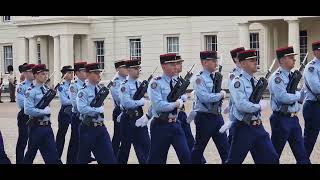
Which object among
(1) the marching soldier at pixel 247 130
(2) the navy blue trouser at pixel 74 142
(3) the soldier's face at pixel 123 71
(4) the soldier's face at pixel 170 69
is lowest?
(2) the navy blue trouser at pixel 74 142

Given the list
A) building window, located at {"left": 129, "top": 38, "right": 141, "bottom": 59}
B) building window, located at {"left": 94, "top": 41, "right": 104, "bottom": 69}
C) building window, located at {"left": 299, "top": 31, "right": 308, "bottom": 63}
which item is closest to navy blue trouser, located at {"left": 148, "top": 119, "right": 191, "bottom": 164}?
building window, located at {"left": 299, "top": 31, "right": 308, "bottom": 63}

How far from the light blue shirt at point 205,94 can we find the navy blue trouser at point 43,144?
2077 mm

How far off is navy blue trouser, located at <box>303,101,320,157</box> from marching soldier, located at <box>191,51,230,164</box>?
1135 mm

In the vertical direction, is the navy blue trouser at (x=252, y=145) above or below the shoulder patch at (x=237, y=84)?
below

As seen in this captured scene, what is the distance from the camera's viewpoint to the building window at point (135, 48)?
43094 mm

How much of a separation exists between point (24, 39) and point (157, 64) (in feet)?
32.8

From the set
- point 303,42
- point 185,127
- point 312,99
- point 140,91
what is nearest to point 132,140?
point 140,91

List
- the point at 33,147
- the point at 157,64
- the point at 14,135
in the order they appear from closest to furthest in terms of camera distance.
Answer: the point at 33,147
the point at 14,135
the point at 157,64

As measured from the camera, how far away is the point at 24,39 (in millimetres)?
48062

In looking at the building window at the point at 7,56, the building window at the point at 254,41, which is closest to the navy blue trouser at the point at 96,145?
the building window at the point at 254,41

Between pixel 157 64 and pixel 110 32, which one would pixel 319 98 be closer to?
pixel 157 64

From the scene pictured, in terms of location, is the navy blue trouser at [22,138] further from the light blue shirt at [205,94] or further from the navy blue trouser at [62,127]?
the light blue shirt at [205,94]
